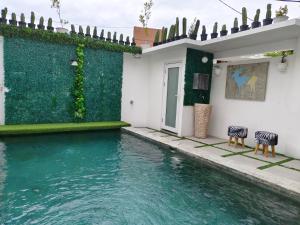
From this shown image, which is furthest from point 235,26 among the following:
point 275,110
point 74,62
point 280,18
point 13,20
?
point 13,20

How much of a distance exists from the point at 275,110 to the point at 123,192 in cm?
435

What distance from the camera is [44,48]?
750cm

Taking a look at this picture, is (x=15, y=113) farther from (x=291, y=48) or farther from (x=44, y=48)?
(x=291, y=48)

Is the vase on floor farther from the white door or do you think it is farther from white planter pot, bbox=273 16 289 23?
white planter pot, bbox=273 16 289 23

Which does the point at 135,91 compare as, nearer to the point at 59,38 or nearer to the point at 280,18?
the point at 59,38

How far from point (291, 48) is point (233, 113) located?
2274mm

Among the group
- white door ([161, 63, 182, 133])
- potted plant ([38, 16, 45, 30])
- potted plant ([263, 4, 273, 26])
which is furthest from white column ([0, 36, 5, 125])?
potted plant ([263, 4, 273, 26])

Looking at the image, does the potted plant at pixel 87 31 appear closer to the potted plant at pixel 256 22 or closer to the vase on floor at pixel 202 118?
the vase on floor at pixel 202 118

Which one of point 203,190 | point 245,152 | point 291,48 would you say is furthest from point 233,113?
point 203,190

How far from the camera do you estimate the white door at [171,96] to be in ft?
24.4

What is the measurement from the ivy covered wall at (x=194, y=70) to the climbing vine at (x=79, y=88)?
365cm

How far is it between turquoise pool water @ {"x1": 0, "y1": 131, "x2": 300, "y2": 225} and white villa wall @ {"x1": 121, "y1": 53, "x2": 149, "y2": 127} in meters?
3.62

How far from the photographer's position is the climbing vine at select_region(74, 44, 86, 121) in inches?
315

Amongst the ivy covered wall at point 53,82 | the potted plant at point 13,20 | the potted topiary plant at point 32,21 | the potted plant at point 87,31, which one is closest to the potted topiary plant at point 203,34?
the ivy covered wall at point 53,82
